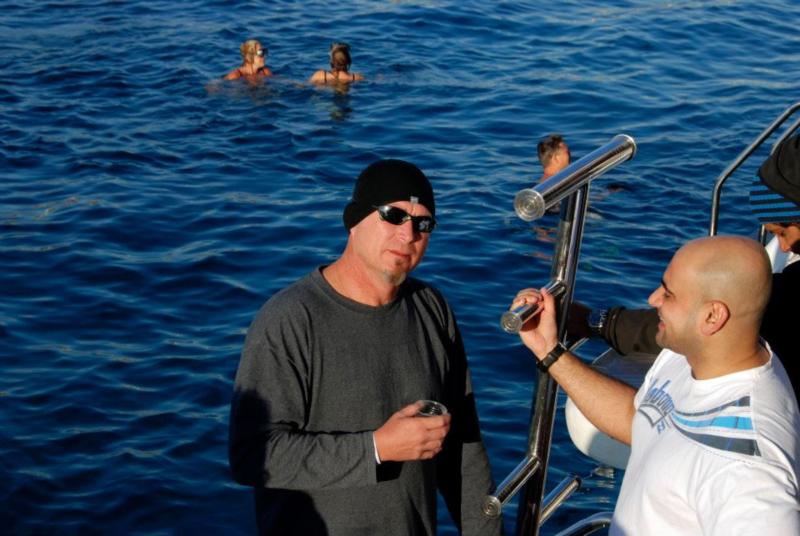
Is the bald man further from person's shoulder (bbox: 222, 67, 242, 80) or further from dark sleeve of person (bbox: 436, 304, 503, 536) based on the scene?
person's shoulder (bbox: 222, 67, 242, 80)

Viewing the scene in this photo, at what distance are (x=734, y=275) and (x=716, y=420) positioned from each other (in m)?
0.32

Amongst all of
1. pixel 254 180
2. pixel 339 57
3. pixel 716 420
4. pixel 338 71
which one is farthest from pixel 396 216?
pixel 338 71

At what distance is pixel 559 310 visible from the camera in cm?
300

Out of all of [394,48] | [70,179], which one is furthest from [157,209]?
[394,48]

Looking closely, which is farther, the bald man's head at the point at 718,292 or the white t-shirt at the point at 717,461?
the bald man's head at the point at 718,292

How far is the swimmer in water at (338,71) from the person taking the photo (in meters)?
14.6

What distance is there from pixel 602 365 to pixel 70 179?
880 centimetres

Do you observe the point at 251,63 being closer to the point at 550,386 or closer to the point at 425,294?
the point at 425,294

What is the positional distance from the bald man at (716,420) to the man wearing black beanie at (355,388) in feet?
1.91

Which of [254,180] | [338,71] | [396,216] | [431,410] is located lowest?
[254,180]

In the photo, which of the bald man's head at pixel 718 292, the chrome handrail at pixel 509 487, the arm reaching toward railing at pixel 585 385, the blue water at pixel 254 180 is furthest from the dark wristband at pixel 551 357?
the blue water at pixel 254 180

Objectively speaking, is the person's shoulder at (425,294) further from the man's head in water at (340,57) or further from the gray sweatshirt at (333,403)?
the man's head in water at (340,57)

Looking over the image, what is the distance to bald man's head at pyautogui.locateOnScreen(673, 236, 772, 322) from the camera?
2.58 m

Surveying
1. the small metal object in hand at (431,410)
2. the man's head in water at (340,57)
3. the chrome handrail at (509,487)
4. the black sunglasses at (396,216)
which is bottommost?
the man's head in water at (340,57)
